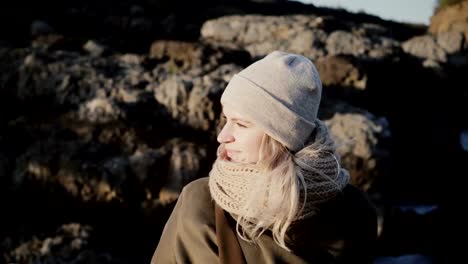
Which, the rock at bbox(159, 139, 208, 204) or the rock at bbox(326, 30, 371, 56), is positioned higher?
the rock at bbox(326, 30, 371, 56)

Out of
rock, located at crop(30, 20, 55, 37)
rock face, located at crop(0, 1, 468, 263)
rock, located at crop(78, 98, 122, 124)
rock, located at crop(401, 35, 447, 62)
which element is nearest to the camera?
rock face, located at crop(0, 1, 468, 263)

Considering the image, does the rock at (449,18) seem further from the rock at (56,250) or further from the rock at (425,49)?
the rock at (56,250)

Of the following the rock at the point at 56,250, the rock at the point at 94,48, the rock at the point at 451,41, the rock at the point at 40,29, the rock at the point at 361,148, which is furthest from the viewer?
the rock at the point at 451,41

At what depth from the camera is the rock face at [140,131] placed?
4234mm

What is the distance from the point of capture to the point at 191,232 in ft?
5.19

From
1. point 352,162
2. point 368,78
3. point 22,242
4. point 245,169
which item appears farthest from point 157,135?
point 368,78

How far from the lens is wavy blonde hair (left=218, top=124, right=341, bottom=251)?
1.50 metres

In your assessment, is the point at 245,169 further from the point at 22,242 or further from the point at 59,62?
the point at 59,62

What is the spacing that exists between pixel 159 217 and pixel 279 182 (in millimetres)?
3174

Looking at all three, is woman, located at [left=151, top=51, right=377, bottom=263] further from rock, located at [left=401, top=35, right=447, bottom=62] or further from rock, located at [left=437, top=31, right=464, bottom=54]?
rock, located at [left=437, top=31, right=464, bottom=54]

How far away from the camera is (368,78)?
7156mm

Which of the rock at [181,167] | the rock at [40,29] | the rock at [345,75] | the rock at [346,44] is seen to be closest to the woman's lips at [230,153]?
the rock at [181,167]

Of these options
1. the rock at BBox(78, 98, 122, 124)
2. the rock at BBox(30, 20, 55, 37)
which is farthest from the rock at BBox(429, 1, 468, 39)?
the rock at BBox(78, 98, 122, 124)

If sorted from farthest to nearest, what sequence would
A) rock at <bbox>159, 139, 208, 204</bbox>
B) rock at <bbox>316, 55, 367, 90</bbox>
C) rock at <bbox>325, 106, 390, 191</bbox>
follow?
rock at <bbox>316, 55, 367, 90</bbox>, rock at <bbox>325, 106, 390, 191</bbox>, rock at <bbox>159, 139, 208, 204</bbox>
